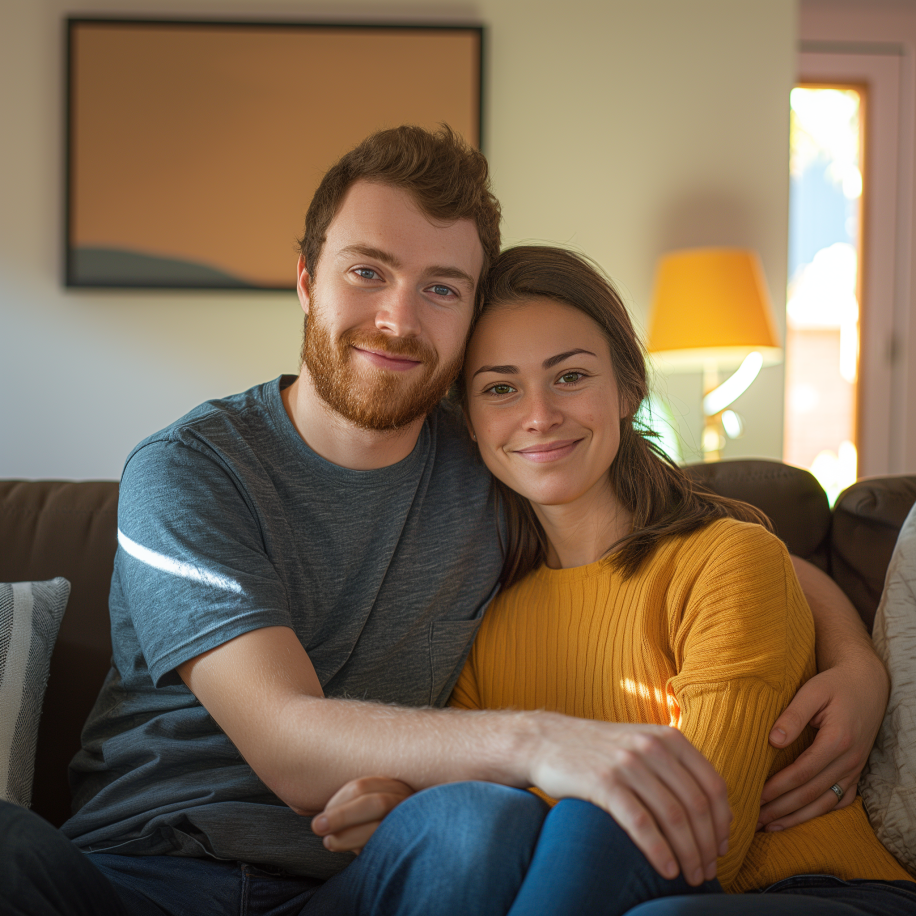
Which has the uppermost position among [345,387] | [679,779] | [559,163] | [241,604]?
[559,163]

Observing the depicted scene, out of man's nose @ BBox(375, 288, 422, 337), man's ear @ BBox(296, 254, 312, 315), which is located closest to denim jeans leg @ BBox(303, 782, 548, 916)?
man's nose @ BBox(375, 288, 422, 337)

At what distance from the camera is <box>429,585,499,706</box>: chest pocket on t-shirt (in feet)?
4.04

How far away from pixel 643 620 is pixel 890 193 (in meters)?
3.07

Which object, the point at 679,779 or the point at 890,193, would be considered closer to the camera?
the point at 679,779

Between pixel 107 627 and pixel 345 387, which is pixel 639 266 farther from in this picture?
pixel 107 627

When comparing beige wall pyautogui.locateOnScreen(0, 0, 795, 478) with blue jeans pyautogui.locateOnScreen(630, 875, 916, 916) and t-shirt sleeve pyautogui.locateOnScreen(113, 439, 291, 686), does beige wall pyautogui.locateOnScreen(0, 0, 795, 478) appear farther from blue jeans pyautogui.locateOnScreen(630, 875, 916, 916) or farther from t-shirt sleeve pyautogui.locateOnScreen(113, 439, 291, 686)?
blue jeans pyautogui.locateOnScreen(630, 875, 916, 916)

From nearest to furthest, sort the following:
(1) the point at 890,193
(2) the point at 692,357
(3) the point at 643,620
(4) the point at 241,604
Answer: (4) the point at 241,604, (3) the point at 643,620, (2) the point at 692,357, (1) the point at 890,193

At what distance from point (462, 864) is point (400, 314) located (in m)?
0.74

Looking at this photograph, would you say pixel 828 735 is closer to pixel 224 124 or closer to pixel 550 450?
pixel 550 450

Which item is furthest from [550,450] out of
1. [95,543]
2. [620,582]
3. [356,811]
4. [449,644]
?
[95,543]

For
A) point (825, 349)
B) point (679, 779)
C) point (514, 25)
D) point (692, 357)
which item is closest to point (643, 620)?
point (679, 779)

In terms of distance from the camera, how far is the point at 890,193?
11.3 feet

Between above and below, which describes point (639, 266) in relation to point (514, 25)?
below

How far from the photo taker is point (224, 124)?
8.87ft
